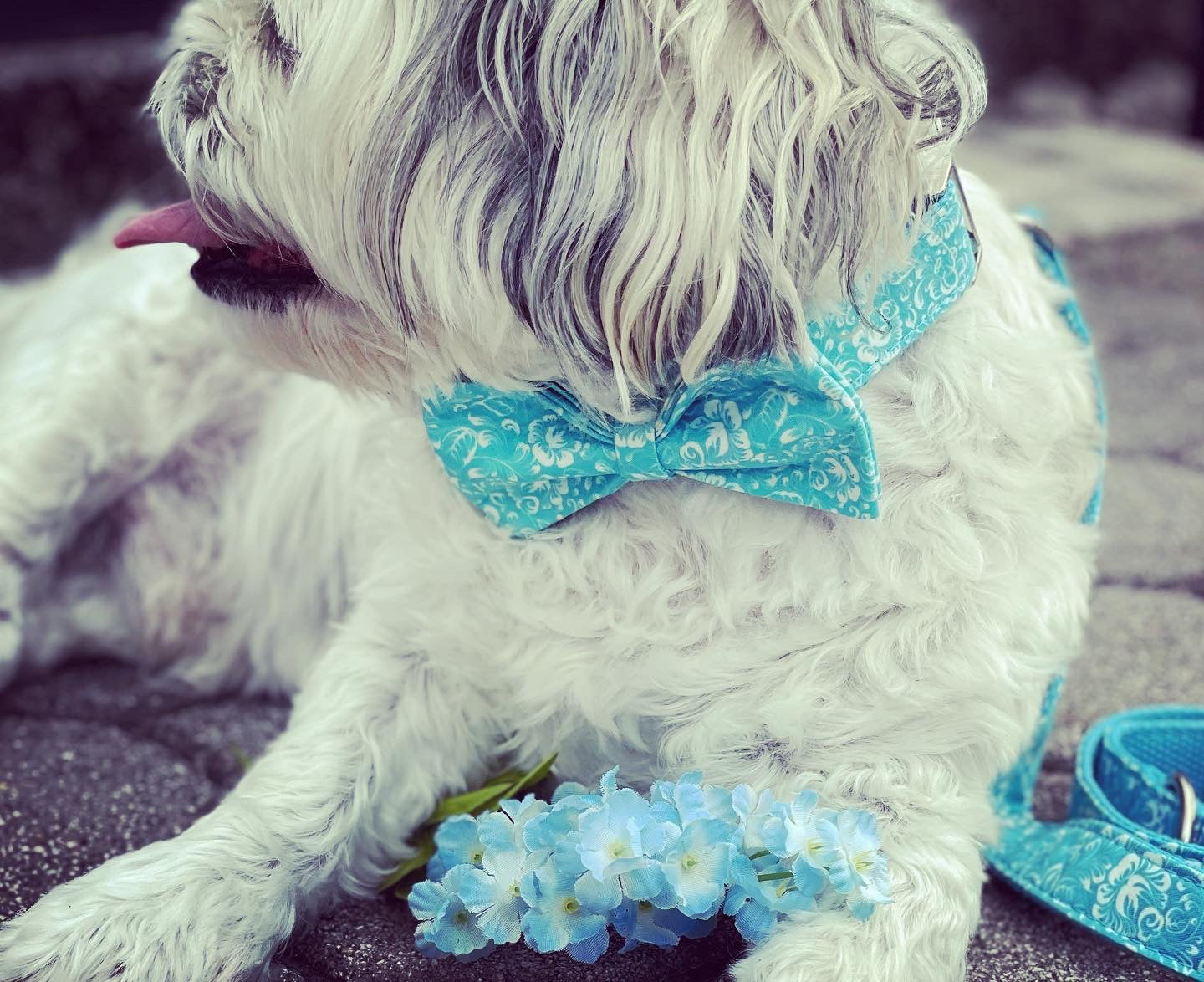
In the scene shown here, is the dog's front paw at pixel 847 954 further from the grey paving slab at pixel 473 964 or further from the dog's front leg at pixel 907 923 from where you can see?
the grey paving slab at pixel 473 964

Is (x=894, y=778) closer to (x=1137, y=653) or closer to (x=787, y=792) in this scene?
(x=787, y=792)

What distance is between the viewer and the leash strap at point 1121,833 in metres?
1.29

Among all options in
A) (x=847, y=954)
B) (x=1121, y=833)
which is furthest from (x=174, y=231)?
(x=1121, y=833)

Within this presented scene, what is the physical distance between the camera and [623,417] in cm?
127

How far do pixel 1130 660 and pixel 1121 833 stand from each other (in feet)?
2.33

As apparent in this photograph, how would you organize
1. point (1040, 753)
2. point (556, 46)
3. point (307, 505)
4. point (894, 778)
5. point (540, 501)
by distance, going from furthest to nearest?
point (307, 505)
point (1040, 753)
point (540, 501)
point (894, 778)
point (556, 46)

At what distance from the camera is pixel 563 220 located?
3.83 feet

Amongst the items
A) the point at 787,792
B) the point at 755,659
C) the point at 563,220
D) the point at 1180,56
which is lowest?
the point at 1180,56

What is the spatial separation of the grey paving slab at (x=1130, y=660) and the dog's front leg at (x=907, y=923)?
1.92 ft

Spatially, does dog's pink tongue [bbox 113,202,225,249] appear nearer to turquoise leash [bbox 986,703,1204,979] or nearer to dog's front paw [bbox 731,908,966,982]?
dog's front paw [bbox 731,908,966,982]

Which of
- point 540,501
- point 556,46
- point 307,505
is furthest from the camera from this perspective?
point 307,505

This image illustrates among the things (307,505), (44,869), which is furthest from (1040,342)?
(44,869)

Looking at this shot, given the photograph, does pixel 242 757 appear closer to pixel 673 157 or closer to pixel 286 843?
pixel 286 843

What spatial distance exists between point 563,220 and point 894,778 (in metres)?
0.64
